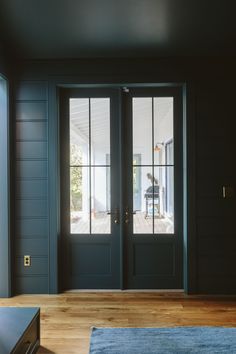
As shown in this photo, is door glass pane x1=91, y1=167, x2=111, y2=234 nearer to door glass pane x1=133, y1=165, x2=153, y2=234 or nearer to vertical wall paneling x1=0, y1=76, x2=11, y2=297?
door glass pane x1=133, y1=165, x2=153, y2=234

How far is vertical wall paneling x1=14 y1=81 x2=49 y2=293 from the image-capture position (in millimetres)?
3654

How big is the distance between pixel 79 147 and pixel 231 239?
2057mm

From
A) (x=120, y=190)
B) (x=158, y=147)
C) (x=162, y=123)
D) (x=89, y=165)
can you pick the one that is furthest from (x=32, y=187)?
(x=162, y=123)

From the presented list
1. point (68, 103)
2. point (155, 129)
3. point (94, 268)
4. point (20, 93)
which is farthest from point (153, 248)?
point (20, 93)

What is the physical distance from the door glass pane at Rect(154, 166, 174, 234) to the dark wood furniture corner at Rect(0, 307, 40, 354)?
1.82 metres

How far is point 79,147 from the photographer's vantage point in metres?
3.80

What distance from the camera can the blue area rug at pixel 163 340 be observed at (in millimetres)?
2445

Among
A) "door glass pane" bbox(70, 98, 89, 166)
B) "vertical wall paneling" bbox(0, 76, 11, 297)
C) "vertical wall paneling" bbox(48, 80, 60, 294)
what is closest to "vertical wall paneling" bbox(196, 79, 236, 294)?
"door glass pane" bbox(70, 98, 89, 166)

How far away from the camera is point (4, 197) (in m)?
3.53

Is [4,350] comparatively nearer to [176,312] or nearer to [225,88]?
[176,312]

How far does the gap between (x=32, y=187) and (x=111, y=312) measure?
5.31ft

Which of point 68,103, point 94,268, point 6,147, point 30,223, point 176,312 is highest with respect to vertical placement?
point 68,103

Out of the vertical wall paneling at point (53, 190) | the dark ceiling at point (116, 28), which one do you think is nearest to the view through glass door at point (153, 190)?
the dark ceiling at point (116, 28)

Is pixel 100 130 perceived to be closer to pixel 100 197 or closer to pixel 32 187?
pixel 100 197
